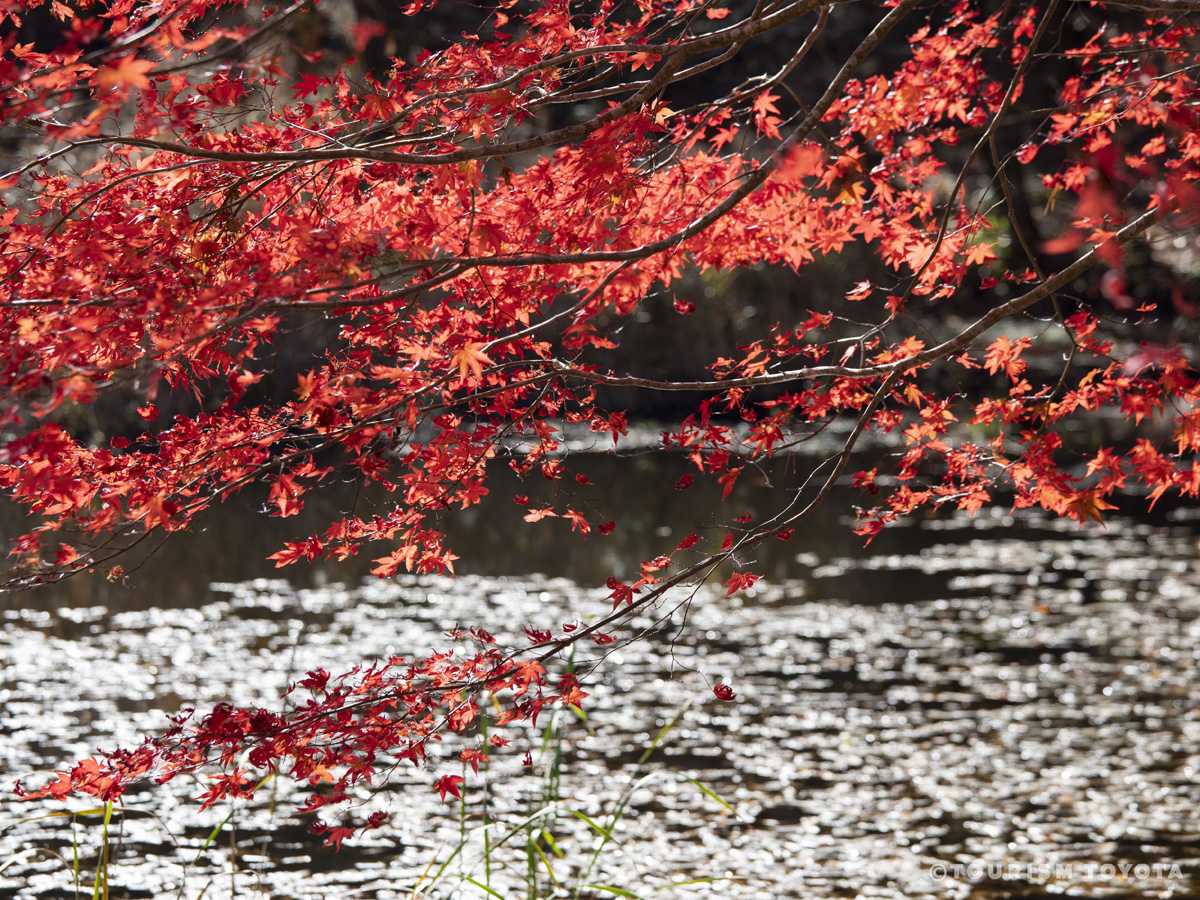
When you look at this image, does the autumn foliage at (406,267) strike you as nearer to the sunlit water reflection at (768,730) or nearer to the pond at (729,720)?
the sunlit water reflection at (768,730)

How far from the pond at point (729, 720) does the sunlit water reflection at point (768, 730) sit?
0.02 metres

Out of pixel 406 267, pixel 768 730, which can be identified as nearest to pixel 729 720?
pixel 768 730

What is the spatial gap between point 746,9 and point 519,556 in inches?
469

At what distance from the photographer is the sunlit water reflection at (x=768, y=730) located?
450 centimetres

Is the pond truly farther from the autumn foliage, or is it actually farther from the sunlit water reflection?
the autumn foliage

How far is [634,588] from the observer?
9.41 feet

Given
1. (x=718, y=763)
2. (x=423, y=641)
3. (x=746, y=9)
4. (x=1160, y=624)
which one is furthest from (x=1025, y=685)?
(x=746, y=9)

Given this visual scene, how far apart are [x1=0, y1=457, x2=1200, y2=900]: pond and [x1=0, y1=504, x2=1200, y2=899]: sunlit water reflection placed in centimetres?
2

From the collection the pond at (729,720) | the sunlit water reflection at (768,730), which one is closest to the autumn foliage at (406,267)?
the sunlit water reflection at (768,730)

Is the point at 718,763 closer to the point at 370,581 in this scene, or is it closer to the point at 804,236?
the point at 804,236

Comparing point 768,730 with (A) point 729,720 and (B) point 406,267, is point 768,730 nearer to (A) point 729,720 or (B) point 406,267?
(A) point 729,720

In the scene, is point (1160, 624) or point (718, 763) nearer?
point (718, 763)

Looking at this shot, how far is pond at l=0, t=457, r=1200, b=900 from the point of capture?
447 centimetres

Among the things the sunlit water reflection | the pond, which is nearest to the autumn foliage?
the sunlit water reflection
